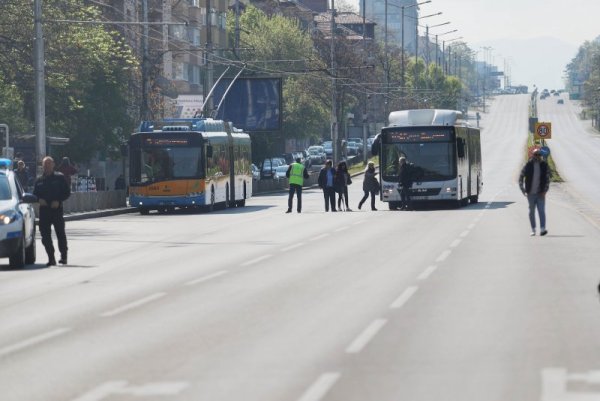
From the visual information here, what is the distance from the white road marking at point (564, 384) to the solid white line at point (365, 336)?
190cm

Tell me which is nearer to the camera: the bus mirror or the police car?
the police car

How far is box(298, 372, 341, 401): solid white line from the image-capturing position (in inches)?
379

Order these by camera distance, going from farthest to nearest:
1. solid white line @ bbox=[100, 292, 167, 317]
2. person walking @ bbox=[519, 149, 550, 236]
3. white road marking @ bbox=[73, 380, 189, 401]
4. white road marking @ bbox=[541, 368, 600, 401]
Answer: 1. person walking @ bbox=[519, 149, 550, 236]
2. solid white line @ bbox=[100, 292, 167, 317]
3. white road marking @ bbox=[73, 380, 189, 401]
4. white road marking @ bbox=[541, 368, 600, 401]

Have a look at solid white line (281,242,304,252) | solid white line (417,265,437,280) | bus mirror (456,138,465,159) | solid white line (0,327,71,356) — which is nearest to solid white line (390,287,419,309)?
solid white line (417,265,437,280)

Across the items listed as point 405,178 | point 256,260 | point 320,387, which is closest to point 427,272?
point 256,260

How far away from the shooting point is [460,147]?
47.8 meters

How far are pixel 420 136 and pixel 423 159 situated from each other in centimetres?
73

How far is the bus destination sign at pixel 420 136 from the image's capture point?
155ft

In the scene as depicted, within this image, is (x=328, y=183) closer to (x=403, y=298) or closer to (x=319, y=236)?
(x=319, y=236)

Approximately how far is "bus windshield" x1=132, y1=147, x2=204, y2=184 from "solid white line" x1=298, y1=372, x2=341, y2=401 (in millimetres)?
38383

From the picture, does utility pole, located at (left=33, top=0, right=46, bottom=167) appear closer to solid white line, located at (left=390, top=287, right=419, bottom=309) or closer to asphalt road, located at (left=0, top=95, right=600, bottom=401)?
asphalt road, located at (left=0, top=95, right=600, bottom=401)

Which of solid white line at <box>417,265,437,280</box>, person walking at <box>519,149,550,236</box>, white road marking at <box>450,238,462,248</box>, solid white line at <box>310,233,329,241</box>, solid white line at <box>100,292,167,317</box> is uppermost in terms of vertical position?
person walking at <box>519,149,550,236</box>

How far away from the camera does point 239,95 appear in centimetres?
8006

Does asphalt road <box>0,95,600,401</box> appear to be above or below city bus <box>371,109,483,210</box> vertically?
below
